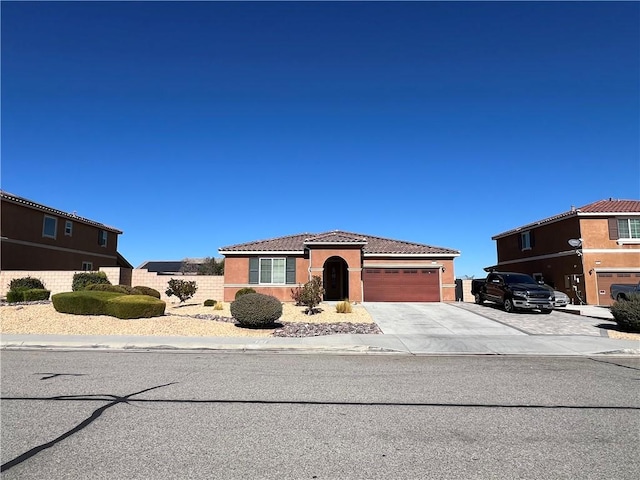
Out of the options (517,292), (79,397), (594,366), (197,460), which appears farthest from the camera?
(517,292)

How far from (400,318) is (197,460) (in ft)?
54.9

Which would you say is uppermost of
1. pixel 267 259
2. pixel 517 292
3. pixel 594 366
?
pixel 267 259

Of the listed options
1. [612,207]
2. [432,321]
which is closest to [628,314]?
[432,321]

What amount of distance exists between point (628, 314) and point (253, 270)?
20.4 m

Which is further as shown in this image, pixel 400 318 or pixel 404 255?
pixel 404 255

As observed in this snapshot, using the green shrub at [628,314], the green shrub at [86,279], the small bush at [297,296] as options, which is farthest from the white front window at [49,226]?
the green shrub at [628,314]

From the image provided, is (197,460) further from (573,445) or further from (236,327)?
(236,327)

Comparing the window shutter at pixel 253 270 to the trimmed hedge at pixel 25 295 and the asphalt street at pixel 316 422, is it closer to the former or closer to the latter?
the trimmed hedge at pixel 25 295

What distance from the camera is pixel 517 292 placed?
875 inches

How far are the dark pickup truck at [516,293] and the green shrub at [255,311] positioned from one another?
12.6m

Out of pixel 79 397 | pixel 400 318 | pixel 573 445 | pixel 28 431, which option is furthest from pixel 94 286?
pixel 573 445

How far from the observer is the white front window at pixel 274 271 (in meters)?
29.2

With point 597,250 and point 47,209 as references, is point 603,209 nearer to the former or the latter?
point 597,250

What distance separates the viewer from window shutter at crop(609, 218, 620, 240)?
2920cm
